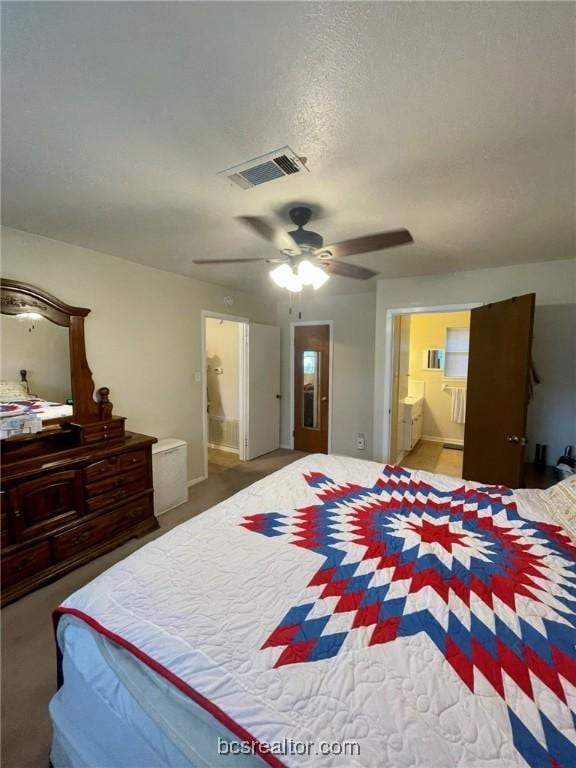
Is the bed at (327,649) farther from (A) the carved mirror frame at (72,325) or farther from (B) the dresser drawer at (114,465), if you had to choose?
(A) the carved mirror frame at (72,325)

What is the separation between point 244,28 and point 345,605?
5.76ft

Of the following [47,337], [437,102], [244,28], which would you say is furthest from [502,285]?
[47,337]

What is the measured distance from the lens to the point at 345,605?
1.08 m

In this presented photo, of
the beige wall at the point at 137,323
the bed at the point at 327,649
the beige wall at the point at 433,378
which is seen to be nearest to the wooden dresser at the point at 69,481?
the beige wall at the point at 137,323

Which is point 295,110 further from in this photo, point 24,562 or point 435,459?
point 435,459

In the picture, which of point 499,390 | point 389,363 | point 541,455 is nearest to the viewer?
point 499,390

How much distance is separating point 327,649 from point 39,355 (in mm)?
2707

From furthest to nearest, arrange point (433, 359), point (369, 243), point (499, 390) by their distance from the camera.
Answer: point (433, 359)
point (499, 390)
point (369, 243)

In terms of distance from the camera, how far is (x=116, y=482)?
254cm

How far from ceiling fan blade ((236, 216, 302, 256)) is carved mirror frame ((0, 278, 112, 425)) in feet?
5.31

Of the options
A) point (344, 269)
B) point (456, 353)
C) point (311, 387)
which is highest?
point (344, 269)

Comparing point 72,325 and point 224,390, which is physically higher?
point 72,325

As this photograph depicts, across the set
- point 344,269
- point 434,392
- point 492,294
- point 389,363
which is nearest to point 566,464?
point 492,294

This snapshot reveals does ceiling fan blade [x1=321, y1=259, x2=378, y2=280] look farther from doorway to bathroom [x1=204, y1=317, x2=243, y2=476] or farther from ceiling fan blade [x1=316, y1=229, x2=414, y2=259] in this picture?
doorway to bathroom [x1=204, y1=317, x2=243, y2=476]
